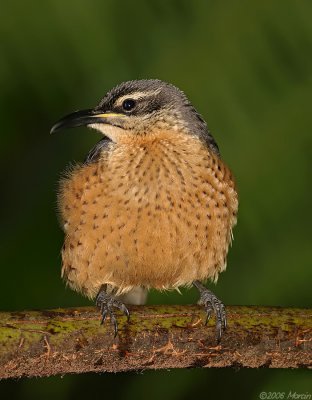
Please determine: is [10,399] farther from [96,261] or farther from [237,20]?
[237,20]

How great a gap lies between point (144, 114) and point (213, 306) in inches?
39.3

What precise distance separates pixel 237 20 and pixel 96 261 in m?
1.28

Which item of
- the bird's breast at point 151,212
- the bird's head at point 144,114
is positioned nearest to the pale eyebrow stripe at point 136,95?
the bird's head at point 144,114

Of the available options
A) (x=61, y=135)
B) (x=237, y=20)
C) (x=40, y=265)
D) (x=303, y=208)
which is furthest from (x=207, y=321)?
(x=61, y=135)

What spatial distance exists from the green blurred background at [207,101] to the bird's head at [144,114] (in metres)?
0.18

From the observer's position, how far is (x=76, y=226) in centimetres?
419

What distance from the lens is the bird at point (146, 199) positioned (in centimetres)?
400

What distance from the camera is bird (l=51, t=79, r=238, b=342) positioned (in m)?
4.00

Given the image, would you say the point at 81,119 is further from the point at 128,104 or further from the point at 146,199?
the point at 146,199

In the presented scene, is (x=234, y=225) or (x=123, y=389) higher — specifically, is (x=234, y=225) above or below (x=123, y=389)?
above

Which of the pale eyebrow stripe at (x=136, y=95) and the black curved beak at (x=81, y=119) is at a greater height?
the pale eyebrow stripe at (x=136, y=95)

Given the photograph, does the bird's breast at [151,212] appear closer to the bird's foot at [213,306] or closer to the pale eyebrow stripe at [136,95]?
the bird's foot at [213,306]

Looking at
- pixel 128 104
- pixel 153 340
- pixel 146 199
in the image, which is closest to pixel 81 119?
pixel 128 104

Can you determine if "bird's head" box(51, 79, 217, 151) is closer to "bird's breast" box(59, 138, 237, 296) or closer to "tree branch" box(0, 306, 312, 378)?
"bird's breast" box(59, 138, 237, 296)
